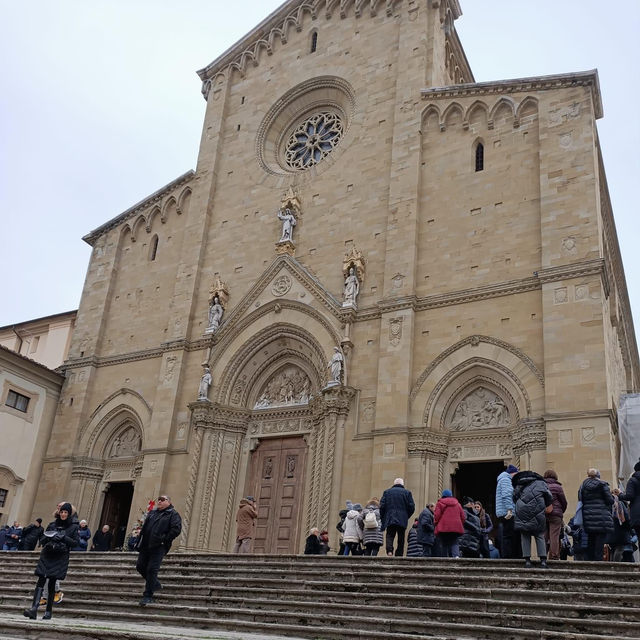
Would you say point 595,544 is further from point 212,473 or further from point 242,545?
point 212,473

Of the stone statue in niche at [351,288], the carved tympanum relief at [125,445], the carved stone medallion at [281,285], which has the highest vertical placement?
the carved stone medallion at [281,285]

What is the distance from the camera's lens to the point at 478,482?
1977 centimetres

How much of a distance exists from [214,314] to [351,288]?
15.9 ft

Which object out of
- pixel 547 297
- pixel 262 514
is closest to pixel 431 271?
pixel 547 297

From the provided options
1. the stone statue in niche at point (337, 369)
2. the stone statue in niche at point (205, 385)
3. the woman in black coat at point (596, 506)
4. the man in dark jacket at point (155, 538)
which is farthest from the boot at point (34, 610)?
the stone statue in niche at point (205, 385)

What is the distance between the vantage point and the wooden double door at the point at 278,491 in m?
20.8

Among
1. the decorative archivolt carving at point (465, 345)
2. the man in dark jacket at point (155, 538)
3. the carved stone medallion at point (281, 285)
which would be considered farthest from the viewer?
the carved stone medallion at point (281, 285)

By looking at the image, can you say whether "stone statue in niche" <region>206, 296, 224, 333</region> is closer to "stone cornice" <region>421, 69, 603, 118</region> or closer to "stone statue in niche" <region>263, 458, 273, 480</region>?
"stone statue in niche" <region>263, 458, 273, 480</region>

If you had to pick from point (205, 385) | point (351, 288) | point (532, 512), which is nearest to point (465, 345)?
point (351, 288)

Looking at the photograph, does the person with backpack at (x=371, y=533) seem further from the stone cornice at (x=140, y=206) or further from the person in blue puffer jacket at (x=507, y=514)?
the stone cornice at (x=140, y=206)

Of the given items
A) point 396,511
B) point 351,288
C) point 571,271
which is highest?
point 351,288

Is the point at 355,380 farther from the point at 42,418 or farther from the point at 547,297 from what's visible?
the point at 42,418

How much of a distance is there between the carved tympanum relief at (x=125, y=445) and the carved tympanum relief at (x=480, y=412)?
10.9m

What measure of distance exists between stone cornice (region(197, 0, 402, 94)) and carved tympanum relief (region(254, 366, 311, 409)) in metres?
12.2
